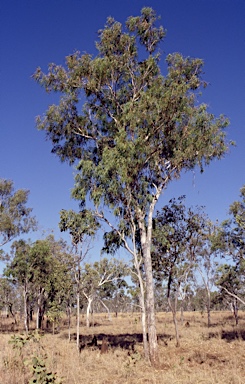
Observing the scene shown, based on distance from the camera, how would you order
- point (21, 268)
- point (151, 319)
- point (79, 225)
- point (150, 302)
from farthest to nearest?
point (21, 268), point (79, 225), point (150, 302), point (151, 319)

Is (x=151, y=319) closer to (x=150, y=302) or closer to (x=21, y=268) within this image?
(x=150, y=302)

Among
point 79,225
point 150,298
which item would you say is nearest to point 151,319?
point 150,298

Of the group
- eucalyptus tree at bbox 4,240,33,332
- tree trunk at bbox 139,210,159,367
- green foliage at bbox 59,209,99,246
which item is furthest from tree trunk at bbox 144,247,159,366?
eucalyptus tree at bbox 4,240,33,332

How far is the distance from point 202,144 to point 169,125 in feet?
5.86

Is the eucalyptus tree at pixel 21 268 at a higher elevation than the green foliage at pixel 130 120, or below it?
below

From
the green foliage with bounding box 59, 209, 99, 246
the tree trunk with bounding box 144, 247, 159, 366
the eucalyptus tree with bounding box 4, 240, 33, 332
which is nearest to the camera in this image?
the tree trunk with bounding box 144, 247, 159, 366

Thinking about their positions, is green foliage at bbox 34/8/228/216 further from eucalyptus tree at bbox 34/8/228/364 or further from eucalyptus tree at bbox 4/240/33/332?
eucalyptus tree at bbox 4/240/33/332

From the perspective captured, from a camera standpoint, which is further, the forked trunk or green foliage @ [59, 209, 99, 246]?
green foliage @ [59, 209, 99, 246]

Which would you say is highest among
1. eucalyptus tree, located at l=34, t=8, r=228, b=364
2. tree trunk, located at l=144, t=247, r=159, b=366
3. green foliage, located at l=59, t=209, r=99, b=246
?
eucalyptus tree, located at l=34, t=8, r=228, b=364

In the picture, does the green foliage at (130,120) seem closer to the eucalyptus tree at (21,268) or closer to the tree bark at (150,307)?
the tree bark at (150,307)

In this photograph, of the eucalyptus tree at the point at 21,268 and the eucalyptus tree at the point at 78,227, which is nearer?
the eucalyptus tree at the point at 78,227

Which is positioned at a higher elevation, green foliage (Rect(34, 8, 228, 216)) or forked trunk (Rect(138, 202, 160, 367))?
green foliage (Rect(34, 8, 228, 216))

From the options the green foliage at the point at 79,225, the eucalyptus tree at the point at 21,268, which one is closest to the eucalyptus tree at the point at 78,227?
the green foliage at the point at 79,225

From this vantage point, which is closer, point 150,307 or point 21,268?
point 150,307
